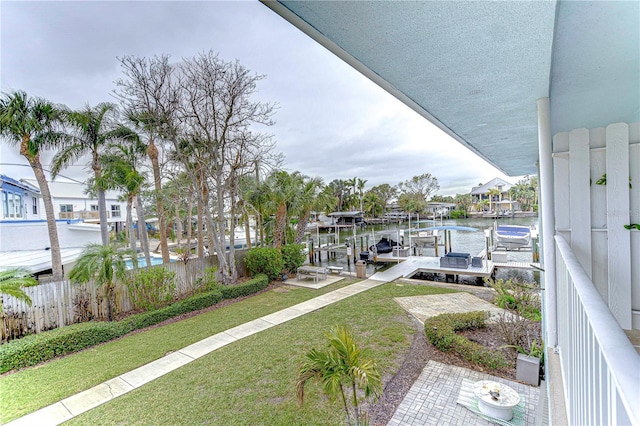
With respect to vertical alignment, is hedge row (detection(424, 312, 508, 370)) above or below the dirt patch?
above

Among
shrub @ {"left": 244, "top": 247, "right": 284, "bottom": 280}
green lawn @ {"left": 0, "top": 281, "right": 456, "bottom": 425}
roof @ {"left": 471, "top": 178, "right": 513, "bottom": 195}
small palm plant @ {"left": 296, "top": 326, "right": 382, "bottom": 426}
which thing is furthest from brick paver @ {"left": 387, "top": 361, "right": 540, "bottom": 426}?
roof @ {"left": 471, "top": 178, "right": 513, "bottom": 195}

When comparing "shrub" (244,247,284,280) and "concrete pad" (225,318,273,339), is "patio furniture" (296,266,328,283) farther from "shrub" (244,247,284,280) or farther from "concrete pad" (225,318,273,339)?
"concrete pad" (225,318,273,339)

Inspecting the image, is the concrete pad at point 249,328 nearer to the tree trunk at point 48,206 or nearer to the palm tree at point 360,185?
the tree trunk at point 48,206

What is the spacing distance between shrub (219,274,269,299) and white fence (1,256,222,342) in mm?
2730

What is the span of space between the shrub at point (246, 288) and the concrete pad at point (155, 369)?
383 cm

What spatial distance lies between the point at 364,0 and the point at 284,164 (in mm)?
10655

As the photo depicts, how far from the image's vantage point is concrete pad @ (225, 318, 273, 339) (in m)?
6.73

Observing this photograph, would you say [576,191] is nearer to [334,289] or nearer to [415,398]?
[415,398]

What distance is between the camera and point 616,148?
2205mm

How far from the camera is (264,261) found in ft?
37.8

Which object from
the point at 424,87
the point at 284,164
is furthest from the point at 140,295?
the point at 424,87

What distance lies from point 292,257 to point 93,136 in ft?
28.5

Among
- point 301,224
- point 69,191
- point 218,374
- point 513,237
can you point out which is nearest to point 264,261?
point 301,224

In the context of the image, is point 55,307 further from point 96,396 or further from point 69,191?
point 69,191
